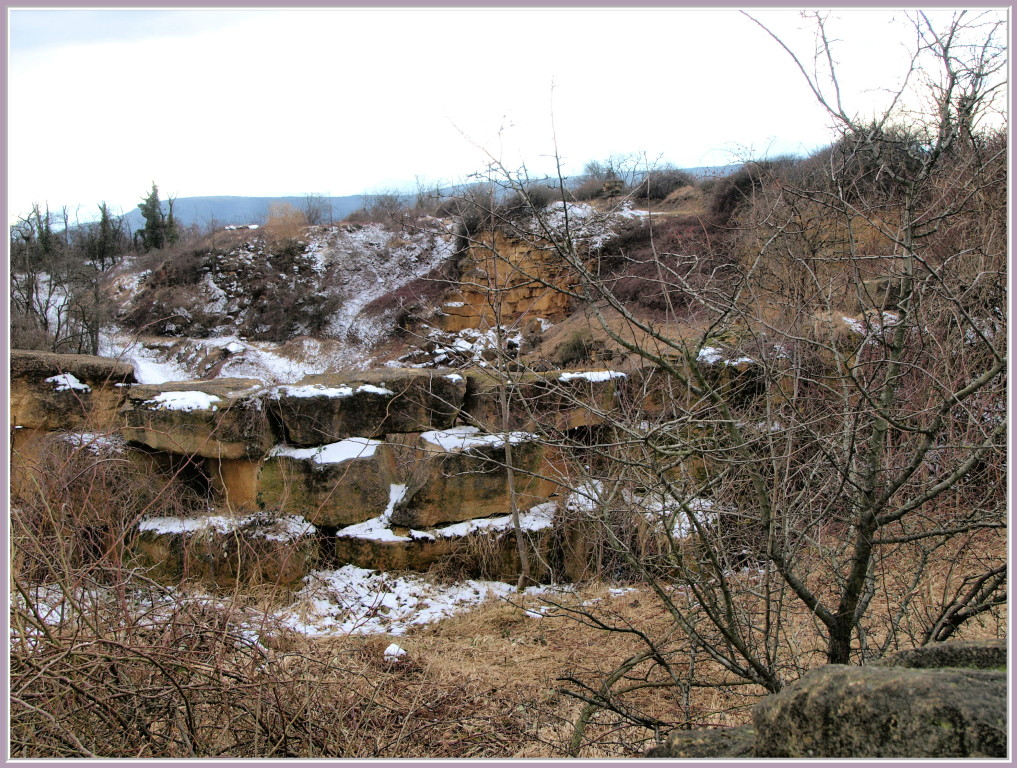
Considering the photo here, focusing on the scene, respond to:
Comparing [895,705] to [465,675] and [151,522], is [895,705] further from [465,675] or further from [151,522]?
[151,522]

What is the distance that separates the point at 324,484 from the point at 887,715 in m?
8.08

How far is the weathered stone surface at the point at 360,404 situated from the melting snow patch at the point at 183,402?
81cm

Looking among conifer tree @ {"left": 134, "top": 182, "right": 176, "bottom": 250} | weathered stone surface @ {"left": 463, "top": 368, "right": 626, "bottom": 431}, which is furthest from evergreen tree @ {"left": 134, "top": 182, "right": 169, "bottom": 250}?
weathered stone surface @ {"left": 463, "top": 368, "right": 626, "bottom": 431}

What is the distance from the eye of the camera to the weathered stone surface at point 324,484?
8680mm

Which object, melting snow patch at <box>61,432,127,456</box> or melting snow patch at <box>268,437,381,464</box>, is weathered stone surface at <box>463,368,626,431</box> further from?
melting snow patch at <box>61,432,127,456</box>

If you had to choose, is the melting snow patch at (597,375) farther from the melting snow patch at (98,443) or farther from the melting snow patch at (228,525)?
the melting snow patch at (98,443)

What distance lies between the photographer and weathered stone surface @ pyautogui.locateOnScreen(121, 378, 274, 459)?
8.59 metres

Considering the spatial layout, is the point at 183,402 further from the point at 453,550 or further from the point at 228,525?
the point at 453,550

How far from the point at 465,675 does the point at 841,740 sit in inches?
176

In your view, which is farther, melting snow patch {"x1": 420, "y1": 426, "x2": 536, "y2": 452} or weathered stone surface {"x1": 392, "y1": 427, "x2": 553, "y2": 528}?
weathered stone surface {"x1": 392, "y1": 427, "x2": 553, "y2": 528}

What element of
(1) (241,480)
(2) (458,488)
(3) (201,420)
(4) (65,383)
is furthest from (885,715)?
(4) (65,383)

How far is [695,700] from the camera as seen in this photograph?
15.5 feet

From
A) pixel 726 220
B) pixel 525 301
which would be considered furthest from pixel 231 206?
pixel 726 220

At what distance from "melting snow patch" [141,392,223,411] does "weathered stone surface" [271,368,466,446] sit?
31.8 inches
